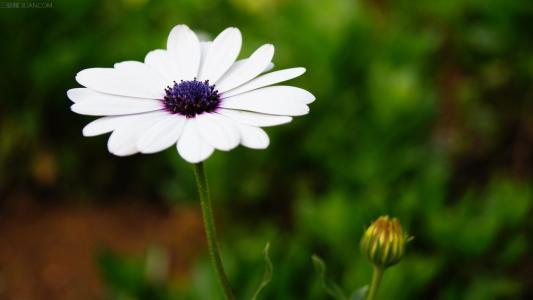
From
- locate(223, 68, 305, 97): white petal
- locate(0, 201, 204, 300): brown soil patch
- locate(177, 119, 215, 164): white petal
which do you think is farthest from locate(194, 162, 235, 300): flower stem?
locate(0, 201, 204, 300): brown soil patch

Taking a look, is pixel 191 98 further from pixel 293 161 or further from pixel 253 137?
pixel 293 161

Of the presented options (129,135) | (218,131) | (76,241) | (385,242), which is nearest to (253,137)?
(218,131)

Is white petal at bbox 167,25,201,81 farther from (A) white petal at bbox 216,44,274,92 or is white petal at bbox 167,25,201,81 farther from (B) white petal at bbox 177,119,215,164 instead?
(B) white petal at bbox 177,119,215,164

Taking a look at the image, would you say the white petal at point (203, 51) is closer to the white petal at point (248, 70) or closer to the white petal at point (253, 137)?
the white petal at point (248, 70)

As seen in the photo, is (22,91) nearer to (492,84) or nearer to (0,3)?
(0,3)

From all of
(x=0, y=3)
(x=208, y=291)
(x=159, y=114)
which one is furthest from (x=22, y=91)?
(x=159, y=114)

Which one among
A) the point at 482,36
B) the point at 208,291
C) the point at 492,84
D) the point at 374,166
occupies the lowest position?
the point at 208,291
